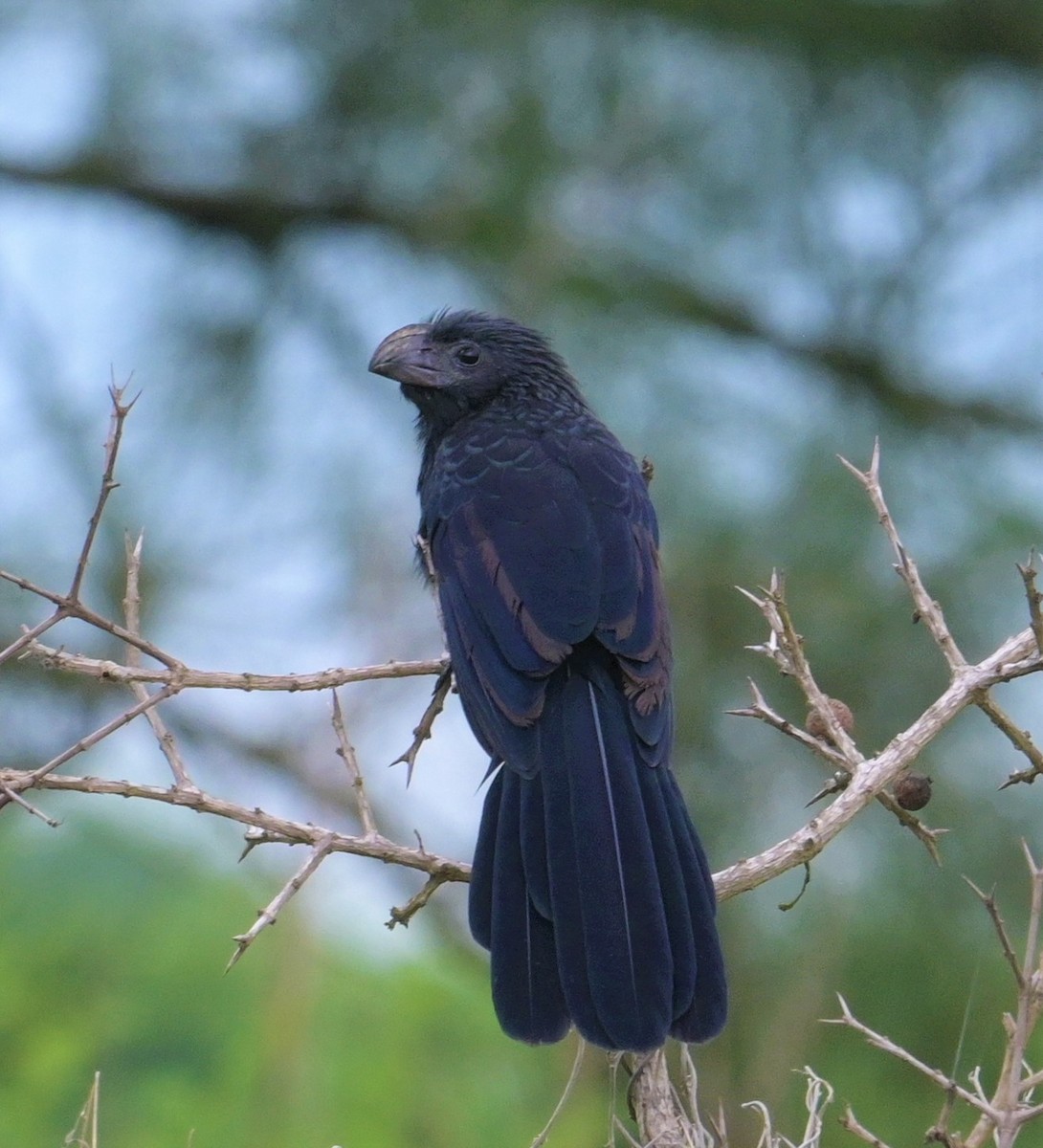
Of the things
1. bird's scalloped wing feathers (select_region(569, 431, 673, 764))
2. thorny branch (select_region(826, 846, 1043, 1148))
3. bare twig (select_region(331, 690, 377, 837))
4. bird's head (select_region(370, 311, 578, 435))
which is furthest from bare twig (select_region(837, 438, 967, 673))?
bird's head (select_region(370, 311, 578, 435))

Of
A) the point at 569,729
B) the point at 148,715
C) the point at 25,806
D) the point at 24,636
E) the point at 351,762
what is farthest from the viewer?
the point at 569,729

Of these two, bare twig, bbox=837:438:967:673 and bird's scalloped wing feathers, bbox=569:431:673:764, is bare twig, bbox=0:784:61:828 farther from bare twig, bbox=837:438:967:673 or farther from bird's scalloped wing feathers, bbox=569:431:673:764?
bare twig, bbox=837:438:967:673

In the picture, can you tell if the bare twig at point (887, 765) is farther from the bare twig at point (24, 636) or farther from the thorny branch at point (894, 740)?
the bare twig at point (24, 636)

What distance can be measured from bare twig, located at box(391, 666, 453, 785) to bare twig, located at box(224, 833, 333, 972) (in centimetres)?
37

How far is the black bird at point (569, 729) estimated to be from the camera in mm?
2422

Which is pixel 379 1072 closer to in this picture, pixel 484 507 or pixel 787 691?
pixel 787 691

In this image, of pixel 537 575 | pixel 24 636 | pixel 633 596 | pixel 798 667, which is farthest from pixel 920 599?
pixel 24 636

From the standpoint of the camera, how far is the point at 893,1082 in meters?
5.04

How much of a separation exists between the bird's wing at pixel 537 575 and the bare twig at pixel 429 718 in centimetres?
7

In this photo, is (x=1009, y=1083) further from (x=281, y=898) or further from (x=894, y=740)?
(x=281, y=898)

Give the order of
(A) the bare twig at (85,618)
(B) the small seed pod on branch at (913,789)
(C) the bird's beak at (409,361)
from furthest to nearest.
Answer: (C) the bird's beak at (409,361) < (B) the small seed pod on branch at (913,789) < (A) the bare twig at (85,618)

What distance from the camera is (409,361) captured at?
367 cm

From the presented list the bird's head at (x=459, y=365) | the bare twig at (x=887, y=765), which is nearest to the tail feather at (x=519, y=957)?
the bare twig at (x=887, y=765)

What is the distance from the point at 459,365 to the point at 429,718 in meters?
1.10
